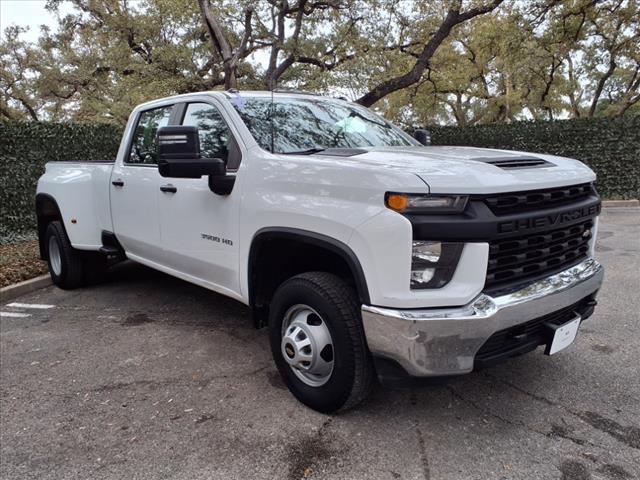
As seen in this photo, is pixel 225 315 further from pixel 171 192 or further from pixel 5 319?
pixel 5 319

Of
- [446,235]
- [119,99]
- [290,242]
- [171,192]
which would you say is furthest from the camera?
[119,99]

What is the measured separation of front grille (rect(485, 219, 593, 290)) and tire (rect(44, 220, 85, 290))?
4.79 meters

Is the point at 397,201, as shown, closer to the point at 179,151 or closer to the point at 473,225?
the point at 473,225

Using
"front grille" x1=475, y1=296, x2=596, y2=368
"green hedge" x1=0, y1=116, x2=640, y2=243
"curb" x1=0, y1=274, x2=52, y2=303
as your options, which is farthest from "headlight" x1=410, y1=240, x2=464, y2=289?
"green hedge" x1=0, y1=116, x2=640, y2=243

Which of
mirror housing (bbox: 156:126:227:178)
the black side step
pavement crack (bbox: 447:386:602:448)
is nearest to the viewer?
pavement crack (bbox: 447:386:602:448)

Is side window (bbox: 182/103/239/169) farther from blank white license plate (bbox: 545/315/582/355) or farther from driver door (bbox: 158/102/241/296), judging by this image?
blank white license plate (bbox: 545/315/582/355)

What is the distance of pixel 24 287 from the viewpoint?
5.80 metres

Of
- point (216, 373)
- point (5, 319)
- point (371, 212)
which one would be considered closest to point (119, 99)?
point (5, 319)

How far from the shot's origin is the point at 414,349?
2.24 metres

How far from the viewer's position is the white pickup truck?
2.24 m

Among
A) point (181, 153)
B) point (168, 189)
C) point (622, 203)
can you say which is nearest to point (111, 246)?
point (168, 189)

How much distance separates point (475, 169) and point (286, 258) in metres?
1.34

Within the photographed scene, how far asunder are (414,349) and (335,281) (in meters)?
0.61

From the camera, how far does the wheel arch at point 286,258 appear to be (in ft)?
8.41
